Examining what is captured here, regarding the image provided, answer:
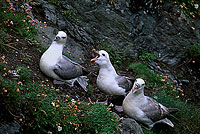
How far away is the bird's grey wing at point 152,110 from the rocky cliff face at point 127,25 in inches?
88.7

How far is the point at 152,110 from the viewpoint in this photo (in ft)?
16.2

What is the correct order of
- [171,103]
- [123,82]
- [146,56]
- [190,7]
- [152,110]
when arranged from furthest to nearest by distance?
[190,7], [146,56], [171,103], [123,82], [152,110]

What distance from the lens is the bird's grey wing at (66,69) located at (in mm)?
4724

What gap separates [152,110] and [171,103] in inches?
37.1

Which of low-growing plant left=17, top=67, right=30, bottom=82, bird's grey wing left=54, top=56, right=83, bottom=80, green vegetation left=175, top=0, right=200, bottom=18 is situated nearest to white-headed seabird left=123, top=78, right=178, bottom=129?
bird's grey wing left=54, top=56, right=83, bottom=80

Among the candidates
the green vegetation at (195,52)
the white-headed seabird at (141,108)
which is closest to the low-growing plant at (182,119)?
the white-headed seabird at (141,108)

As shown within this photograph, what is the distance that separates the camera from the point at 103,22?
740cm

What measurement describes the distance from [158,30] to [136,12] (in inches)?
32.4

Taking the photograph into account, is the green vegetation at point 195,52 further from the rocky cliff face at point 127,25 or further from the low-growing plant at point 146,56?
the low-growing plant at point 146,56

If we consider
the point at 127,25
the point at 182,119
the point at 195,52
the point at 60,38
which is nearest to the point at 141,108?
the point at 182,119

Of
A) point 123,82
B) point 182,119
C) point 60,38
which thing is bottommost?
point 182,119

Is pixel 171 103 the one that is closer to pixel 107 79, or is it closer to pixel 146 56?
pixel 107 79

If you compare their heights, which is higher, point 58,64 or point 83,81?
point 58,64

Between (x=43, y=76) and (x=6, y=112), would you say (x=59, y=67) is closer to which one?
(x=43, y=76)
